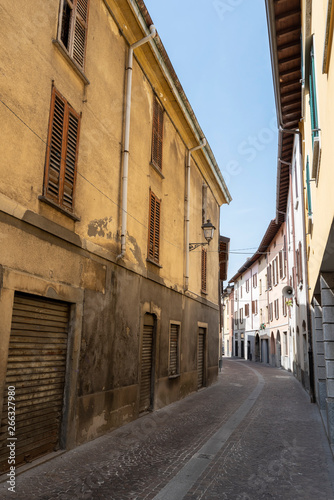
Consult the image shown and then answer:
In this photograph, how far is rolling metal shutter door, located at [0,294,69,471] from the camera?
567cm

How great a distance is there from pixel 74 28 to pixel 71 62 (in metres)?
0.78

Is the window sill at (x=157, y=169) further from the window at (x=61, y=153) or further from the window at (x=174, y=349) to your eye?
the window at (x=174, y=349)

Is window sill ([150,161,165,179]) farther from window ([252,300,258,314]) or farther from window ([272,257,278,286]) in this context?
window ([252,300,258,314])

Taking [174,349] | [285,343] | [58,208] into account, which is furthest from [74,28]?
[285,343]

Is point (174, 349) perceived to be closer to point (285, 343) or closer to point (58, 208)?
point (58, 208)

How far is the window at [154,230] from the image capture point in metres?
11.0

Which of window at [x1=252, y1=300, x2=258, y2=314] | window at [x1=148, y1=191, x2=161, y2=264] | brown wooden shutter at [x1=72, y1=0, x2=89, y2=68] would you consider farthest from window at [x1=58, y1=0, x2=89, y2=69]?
window at [x1=252, y1=300, x2=258, y2=314]

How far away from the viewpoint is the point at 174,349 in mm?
12773

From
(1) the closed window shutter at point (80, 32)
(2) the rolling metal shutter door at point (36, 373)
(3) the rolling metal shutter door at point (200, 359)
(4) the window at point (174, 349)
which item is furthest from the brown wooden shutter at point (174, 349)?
(1) the closed window shutter at point (80, 32)

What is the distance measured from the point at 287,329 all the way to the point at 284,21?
1947 centimetres

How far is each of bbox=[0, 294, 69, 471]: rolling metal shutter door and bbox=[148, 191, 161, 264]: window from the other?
4.25 meters

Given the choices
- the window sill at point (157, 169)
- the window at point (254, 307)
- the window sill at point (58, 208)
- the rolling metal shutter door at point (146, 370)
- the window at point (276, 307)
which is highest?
the window sill at point (157, 169)

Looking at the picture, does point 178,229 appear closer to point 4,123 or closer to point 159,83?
point 159,83

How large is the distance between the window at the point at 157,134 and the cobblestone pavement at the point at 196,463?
21.6 feet
